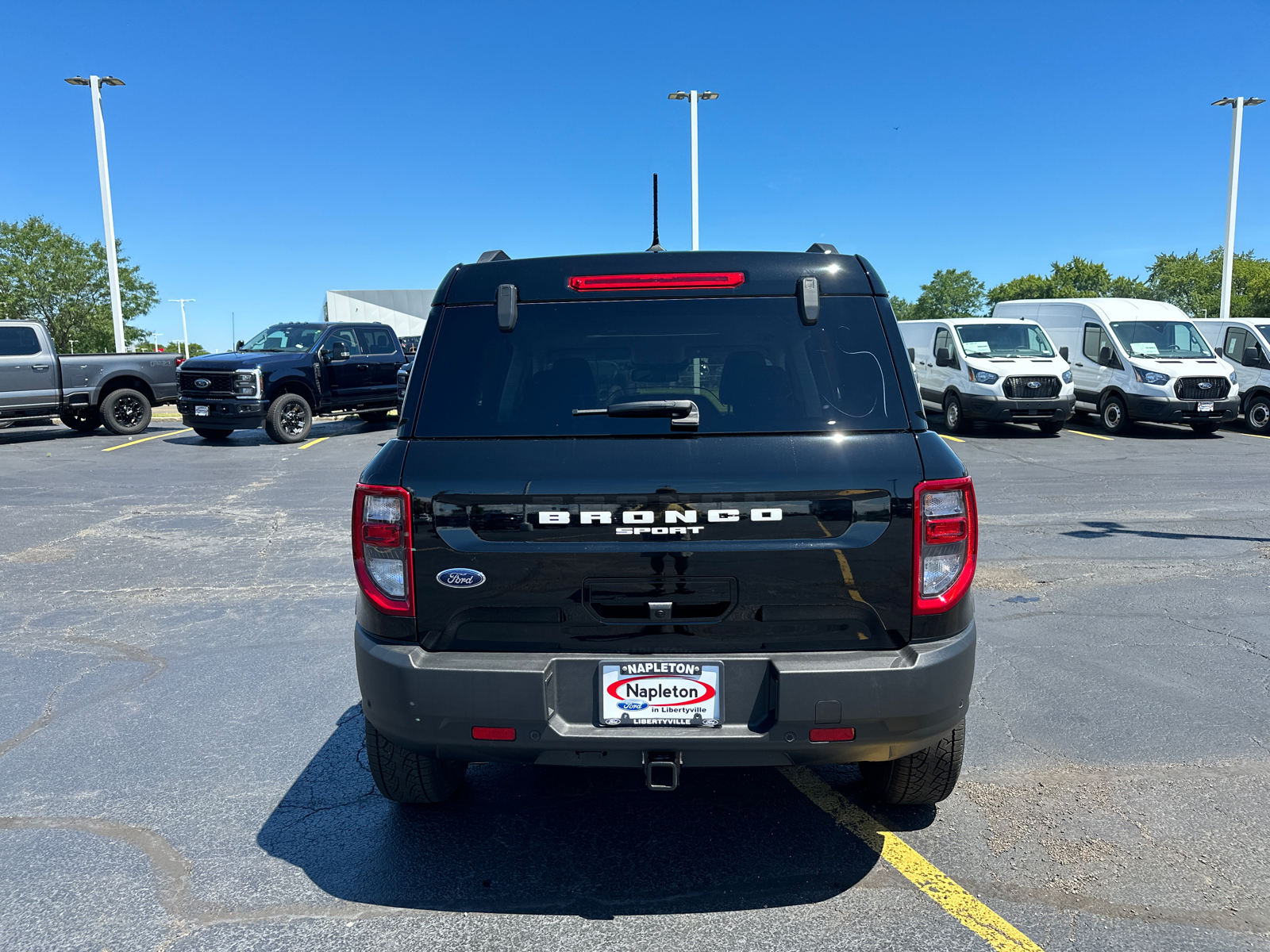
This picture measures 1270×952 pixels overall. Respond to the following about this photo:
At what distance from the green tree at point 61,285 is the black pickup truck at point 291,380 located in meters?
39.8

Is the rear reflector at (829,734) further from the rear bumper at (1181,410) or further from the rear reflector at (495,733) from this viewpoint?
the rear bumper at (1181,410)

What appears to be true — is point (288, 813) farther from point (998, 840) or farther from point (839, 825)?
point (998, 840)

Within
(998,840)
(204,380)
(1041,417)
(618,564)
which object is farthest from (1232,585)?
(204,380)

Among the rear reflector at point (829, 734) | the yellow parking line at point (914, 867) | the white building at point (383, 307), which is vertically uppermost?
the white building at point (383, 307)

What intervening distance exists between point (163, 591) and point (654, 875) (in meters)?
4.99

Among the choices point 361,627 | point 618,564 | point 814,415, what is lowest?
point 361,627

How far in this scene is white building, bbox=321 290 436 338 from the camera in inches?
2114

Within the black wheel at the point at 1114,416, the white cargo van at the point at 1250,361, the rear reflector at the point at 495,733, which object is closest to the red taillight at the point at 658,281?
the rear reflector at the point at 495,733

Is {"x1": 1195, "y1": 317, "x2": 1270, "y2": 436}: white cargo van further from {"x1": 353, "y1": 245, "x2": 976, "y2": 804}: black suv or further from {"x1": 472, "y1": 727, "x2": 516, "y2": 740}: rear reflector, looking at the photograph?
{"x1": 472, "y1": 727, "x2": 516, "y2": 740}: rear reflector

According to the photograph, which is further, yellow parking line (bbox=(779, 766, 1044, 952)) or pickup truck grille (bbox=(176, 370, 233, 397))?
pickup truck grille (bbox=(176, 370, 233, 397))

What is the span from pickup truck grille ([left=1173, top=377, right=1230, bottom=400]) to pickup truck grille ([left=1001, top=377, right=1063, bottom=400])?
6.90 feet

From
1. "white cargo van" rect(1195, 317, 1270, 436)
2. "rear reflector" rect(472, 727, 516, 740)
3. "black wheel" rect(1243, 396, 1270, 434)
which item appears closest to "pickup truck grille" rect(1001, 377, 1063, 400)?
"white cargo van" rect(1195, 317, 1270, 436)

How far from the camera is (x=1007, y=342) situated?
17.6m

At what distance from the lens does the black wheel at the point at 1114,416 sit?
57.6 ft
